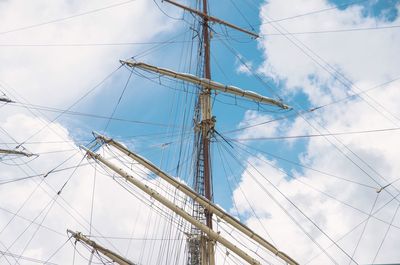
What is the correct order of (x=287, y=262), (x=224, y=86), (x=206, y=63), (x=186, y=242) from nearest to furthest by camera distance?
(x=287, y=262), (x=186, y=242), (x=224, y=86), (x=206, y=63)

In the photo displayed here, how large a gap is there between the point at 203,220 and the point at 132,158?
15.1ft

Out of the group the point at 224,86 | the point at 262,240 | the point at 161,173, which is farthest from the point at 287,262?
the point at 224,86

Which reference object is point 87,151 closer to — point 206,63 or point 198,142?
point 198,142

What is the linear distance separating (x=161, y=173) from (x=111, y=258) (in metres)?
4.45

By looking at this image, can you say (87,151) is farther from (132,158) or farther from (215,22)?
(215,22)

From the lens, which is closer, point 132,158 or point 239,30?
point 132,158

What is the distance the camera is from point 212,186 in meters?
25.3

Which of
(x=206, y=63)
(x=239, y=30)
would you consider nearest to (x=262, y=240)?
(x=206, y=63)

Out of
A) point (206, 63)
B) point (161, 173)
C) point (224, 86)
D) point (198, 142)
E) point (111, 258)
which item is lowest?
point (111, 258)

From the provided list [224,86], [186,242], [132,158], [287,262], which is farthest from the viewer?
[224,86]

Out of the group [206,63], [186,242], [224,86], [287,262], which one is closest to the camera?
[287,262]

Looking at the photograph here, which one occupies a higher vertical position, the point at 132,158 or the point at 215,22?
the point at 215,22

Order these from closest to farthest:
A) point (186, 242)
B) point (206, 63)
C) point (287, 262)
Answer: point (287, 262) → point (186, 242) → point (206, 63)

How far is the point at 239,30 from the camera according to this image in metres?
30.3
